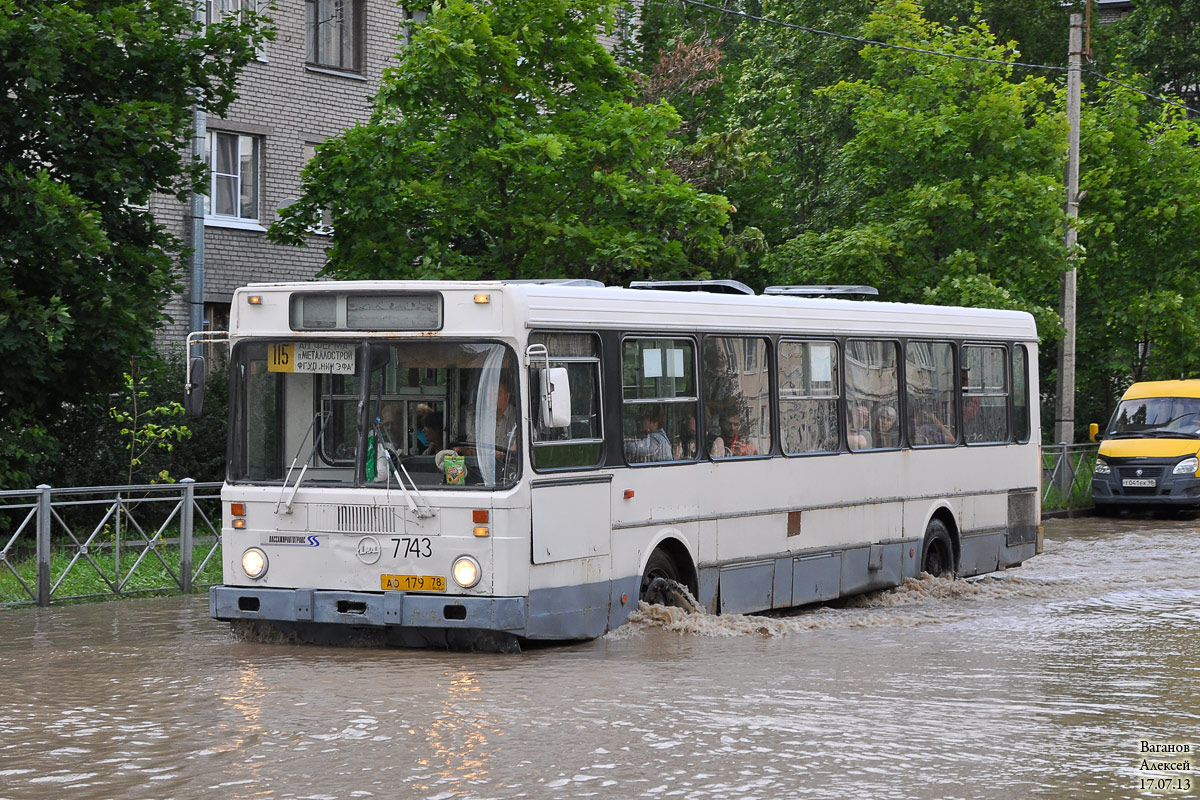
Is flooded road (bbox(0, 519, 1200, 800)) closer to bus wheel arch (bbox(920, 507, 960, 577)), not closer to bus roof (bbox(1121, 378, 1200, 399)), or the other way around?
bus wheel arch (bbox(920, 507, 960, 577))

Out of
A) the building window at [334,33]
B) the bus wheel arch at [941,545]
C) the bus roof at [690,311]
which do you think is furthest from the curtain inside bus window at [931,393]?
the building window at [334,33]

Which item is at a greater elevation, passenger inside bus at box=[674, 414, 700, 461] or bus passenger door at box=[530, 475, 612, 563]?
passenger inside bus at box=[674, 414, 700, 461]

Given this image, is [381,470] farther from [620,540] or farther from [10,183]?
[10,183]

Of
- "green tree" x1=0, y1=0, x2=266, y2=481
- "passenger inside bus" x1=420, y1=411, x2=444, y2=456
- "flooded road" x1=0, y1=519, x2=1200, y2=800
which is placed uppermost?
"green tree" x1=0, y1=0, x2=266, y2=481

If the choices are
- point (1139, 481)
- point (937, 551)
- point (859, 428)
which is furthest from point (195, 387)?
point (1139, 481)

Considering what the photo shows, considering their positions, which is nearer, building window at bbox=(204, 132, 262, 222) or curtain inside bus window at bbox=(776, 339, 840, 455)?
curtain inside bus window at bbox=(776, 339, 840, 455)

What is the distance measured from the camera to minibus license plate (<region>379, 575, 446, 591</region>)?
11.2 meters

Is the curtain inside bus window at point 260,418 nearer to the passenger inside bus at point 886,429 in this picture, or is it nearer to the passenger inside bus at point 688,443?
the passenger inside bus at point 688,443

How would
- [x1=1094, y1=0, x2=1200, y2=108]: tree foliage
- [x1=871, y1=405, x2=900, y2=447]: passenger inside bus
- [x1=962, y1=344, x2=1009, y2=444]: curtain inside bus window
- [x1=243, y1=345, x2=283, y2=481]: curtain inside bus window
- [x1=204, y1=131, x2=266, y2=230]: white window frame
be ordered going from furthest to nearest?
[x1=1094, y1=0, x2=1200, y2=108]: tree foliage, [x1=204, y1=131, x2=266, y2=230]: white window frame, [x1=962, y1=344, x2=1009, y2=444]: curtain inside bus window, [x1=871, y1=405, x2=900, y2=447]: passenger inside bus, [x1=243, y1=345, x2=283, y2=481]: curtain inside bus window

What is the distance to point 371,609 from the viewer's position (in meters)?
11.4

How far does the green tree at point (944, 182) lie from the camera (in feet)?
90.7

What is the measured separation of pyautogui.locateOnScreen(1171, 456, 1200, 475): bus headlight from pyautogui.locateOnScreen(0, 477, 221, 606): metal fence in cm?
1690

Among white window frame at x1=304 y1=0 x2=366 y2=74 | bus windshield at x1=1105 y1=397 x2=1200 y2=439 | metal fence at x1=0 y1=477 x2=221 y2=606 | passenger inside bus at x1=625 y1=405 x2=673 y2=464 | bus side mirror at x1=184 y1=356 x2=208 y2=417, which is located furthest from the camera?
white window frame at x1=304 y1=0 x2=366 y2=74

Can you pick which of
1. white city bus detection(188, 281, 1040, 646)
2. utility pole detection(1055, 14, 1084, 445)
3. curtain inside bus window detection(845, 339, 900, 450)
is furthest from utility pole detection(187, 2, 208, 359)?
white city bus detection(188, 281, 1040, 646)
